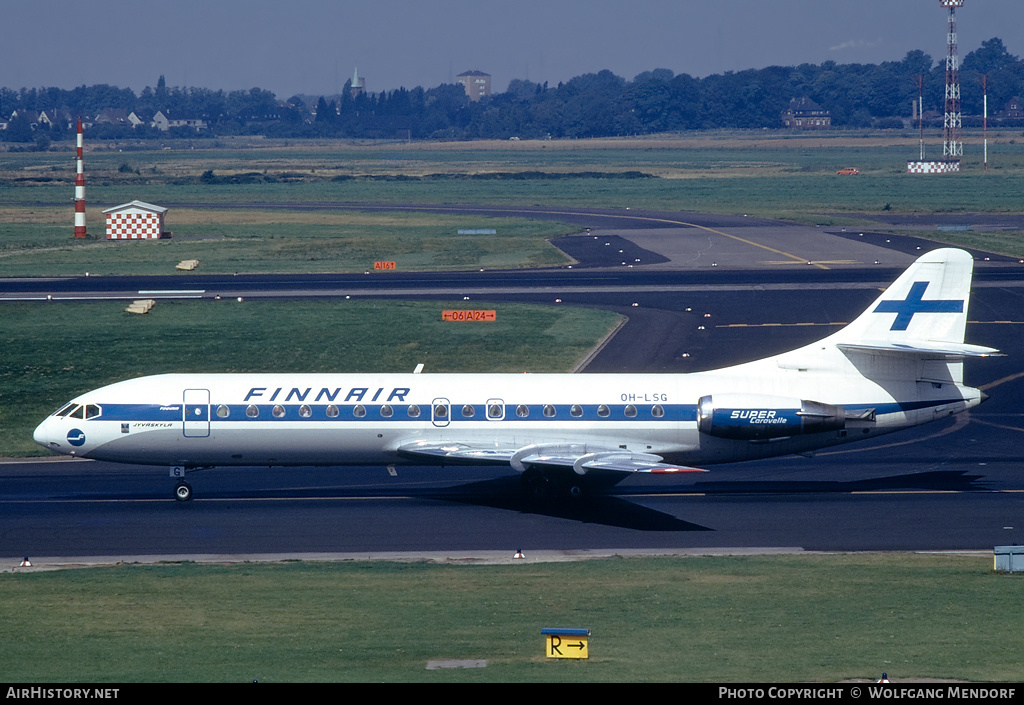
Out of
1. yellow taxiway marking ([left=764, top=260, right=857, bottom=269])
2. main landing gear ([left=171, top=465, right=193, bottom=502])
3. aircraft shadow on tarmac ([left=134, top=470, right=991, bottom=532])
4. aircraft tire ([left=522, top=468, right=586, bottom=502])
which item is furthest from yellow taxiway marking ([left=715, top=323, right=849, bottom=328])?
main landing gear ([left=171, top=465, right=193, bottom=502])

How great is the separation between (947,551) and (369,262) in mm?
63548

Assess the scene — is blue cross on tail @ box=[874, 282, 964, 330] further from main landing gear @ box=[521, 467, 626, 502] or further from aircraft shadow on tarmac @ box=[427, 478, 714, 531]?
main landing gear @ box=[521, 467, 626, 502]

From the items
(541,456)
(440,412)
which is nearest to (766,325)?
(541,456)

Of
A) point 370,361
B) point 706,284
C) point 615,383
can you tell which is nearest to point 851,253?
point 706,284

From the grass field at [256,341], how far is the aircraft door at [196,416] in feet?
35.7

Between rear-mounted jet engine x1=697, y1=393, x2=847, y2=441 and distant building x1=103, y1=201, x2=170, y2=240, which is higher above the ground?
distant building x1=103, y1=201, x2=170, y2=240

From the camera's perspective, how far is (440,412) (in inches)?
1323

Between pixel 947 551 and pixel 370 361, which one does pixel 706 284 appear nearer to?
pixel 370 361

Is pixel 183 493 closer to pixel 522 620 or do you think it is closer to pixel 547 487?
pixel 547 487

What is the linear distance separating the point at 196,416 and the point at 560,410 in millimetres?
10018

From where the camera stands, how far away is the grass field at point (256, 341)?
165 feet

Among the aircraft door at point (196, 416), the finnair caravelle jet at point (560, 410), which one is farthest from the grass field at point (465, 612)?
the aircraft door at point (196, 416)

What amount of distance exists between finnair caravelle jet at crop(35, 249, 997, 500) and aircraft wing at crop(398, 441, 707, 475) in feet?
0.29

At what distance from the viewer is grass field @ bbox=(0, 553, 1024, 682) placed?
17938 millimetres
